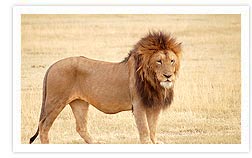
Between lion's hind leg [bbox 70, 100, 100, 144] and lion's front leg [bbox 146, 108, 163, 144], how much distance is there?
47cm

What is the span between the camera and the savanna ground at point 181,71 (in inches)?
296

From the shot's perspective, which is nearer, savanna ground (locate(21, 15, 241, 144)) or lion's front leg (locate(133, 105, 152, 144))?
lion's front leg (locate(133, 105, 152, 144))

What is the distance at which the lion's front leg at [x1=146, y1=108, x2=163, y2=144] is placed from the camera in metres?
7.26

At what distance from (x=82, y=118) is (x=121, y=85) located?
1.52 ft

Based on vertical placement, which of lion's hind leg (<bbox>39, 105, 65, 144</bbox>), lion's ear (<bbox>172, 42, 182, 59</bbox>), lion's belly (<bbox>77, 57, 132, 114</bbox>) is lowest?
lion's hind leg (<bbox>39, 105, 65, 144</bbox>)

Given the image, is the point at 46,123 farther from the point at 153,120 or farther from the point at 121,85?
the point at 153,120

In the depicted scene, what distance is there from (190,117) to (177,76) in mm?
510

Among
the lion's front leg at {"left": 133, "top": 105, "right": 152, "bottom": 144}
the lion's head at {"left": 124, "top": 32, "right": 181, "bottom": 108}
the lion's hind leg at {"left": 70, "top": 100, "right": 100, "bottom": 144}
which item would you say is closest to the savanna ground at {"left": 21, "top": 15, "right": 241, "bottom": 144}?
the lion's hind leg at {"left": 70, "top": 100, "right": 100, "bottom": 144}

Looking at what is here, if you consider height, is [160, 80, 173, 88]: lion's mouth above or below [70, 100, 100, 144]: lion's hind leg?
above

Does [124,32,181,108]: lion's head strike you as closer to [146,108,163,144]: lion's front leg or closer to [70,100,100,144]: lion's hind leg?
[146,108,163,144]: lion's front leg

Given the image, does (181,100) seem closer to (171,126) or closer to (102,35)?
(171,126)
